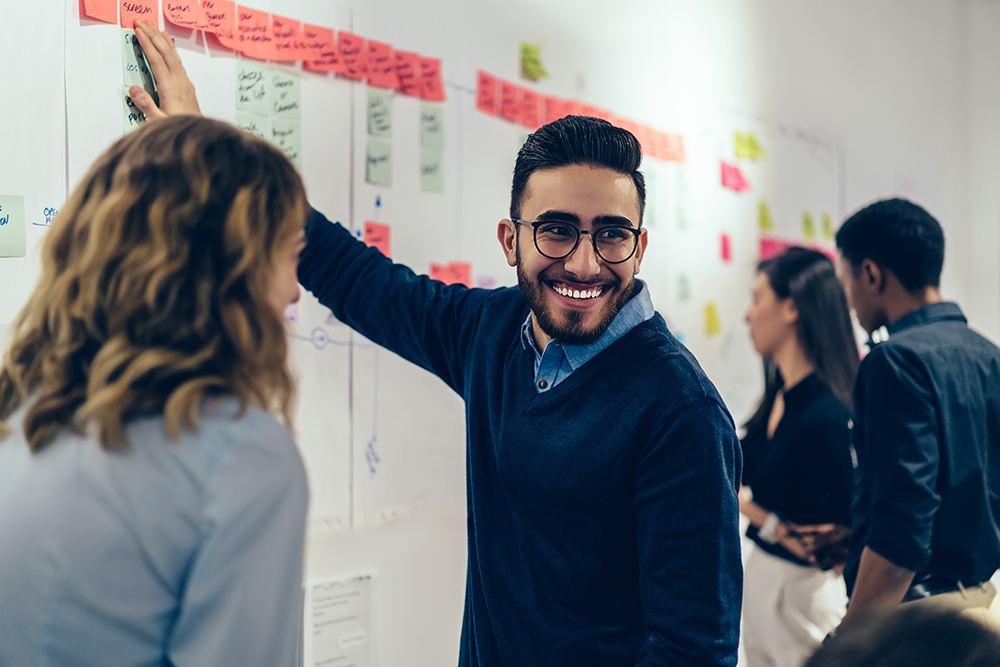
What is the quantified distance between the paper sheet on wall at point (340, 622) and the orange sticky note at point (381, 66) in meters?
1.02

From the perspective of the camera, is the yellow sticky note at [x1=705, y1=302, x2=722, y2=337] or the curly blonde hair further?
the yellow sticky note at [x1=705, y1=302, x2=722, y2=337]

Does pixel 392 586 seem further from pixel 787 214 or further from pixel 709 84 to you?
pixel 787 214

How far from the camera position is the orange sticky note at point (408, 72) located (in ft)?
5.69

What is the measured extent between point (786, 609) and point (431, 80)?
64.1 inches

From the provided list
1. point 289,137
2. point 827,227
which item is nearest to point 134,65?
point 289,137

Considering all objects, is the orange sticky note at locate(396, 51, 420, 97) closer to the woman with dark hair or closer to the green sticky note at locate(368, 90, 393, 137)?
the green sticky note at locate(368, 90, 393, 137)

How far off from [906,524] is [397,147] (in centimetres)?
129

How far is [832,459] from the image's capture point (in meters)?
2.07

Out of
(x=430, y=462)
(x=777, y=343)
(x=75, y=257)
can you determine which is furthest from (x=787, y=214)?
(x=75, y=257)

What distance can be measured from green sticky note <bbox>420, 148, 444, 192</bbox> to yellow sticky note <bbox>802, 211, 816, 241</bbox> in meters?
1.76

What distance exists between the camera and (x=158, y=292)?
2.30 feet

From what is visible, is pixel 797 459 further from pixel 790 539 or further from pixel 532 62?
pixel 532 62

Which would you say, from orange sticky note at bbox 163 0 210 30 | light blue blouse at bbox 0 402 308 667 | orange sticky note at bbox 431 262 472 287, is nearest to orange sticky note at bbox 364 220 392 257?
orange sticky note at bbox 431 262 472 287

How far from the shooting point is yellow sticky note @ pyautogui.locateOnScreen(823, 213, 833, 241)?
316cm
